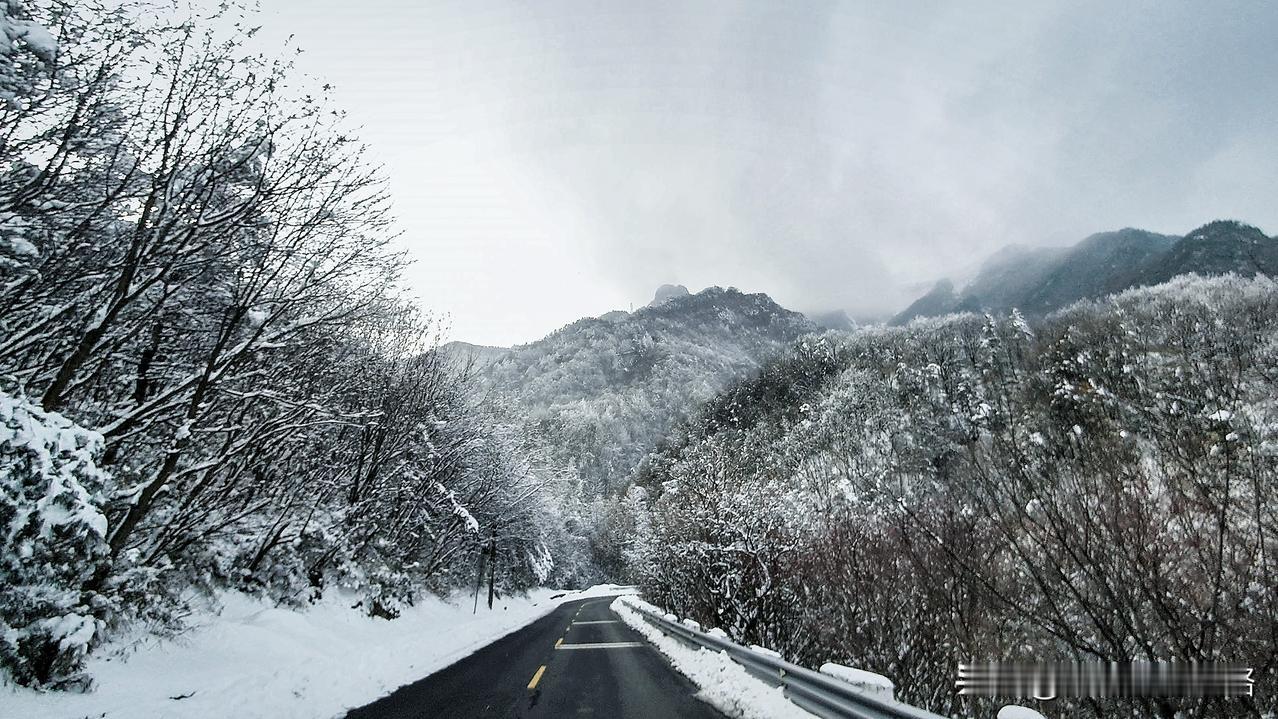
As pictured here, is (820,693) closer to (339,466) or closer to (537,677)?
(537,677)

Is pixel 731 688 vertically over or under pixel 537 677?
over

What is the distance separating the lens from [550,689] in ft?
29.7

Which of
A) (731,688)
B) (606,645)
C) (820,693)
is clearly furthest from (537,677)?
(820,693)

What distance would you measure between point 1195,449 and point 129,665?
11887 millimetres

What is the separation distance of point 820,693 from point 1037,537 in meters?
2.42

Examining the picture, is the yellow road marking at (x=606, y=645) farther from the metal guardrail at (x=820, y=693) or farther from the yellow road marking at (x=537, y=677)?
the metal guardrail at (x=820, y=693)

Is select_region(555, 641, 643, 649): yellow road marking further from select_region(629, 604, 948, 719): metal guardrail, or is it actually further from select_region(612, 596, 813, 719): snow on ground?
select_region(629, 604, 948, 719): metal guardrail

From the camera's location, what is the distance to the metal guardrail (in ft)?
13.3

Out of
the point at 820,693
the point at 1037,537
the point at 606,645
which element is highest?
the point at 1037,537

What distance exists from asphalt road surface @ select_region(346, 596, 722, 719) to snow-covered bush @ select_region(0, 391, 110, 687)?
3131 millimetres

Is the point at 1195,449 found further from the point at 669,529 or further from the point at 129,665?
the point at 669,529

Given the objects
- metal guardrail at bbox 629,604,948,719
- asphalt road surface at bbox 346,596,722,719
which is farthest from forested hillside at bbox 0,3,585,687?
metal guardrail at bbox 629,604,948,719

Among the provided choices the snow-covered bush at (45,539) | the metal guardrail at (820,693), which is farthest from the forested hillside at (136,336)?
the metal guardrail at (820,693)

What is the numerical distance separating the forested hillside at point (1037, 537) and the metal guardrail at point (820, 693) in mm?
1252
